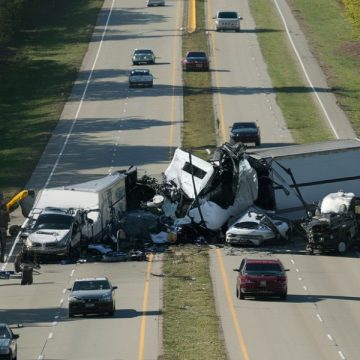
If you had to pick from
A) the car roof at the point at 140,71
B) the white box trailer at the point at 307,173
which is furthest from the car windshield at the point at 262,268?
the car roof at the point at 140,71

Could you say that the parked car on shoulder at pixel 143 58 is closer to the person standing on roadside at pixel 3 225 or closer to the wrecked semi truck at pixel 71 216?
the wrecked semi truck at pixel 71 216

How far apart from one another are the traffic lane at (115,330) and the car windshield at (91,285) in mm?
941

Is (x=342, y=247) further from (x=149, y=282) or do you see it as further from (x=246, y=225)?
(x=149, y=282)

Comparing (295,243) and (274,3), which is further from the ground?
(274,3)

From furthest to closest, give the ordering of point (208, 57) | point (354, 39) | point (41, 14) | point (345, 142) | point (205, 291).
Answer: point (41, 14)
point (354, 39)
point (208, 57)
point (345, 142)
point (205, 291)

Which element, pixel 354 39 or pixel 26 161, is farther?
pixel 354 39

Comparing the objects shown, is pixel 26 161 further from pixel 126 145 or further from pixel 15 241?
pixel 15 241

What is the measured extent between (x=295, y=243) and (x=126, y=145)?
3040 cm

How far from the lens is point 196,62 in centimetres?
11725

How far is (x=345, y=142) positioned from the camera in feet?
220


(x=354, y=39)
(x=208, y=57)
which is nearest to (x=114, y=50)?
(x=208, y=57)

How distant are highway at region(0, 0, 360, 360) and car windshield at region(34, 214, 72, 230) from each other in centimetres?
160

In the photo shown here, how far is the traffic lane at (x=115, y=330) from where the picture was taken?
3991cm

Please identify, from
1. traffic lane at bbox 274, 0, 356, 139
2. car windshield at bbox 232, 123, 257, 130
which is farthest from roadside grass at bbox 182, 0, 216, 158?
traffic lane at bbox 274, 0, 356, 139
